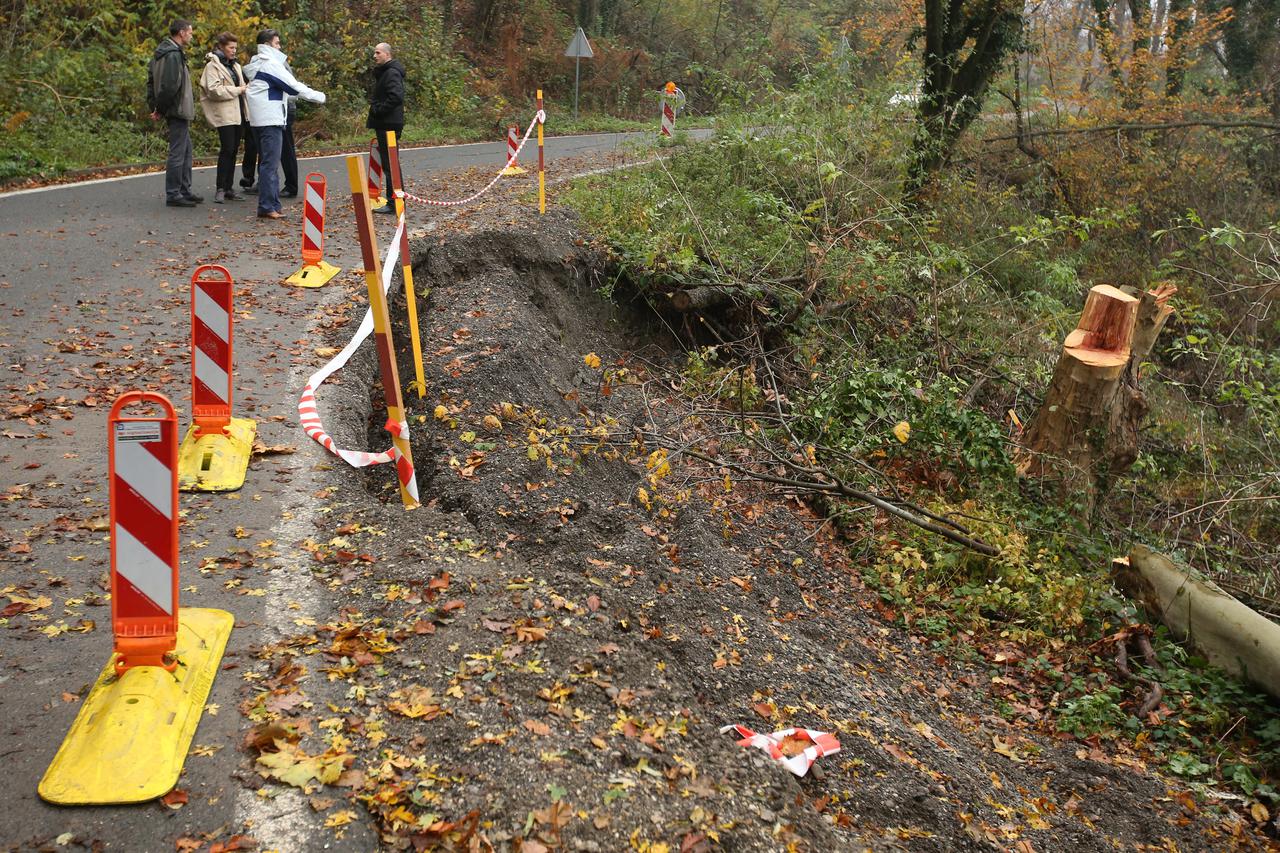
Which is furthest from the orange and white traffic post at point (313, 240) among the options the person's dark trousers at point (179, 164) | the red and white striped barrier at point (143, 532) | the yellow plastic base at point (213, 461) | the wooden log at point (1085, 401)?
the wooden log at point (1085, 401)

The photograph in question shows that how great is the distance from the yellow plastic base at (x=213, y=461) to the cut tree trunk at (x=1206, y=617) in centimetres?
610

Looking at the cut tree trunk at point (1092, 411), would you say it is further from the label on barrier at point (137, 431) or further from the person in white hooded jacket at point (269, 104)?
the person in white hooded jacket at point (269, 104)

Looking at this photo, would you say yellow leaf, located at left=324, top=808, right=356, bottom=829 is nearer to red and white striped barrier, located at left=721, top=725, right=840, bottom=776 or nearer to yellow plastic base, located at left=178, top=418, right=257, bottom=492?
red and white striped barrier, located at left=721, top=725, right=840, bottom=776

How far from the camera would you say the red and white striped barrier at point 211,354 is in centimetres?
548

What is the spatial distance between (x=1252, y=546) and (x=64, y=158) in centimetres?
1576

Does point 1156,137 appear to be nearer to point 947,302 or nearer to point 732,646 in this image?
point 947,302

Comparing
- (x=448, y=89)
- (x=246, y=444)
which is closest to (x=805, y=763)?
(x=246, y=444)

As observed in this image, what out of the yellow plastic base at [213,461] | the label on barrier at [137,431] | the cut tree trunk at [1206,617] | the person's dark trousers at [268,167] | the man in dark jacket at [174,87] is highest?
the man in dark jacket at [174,87]

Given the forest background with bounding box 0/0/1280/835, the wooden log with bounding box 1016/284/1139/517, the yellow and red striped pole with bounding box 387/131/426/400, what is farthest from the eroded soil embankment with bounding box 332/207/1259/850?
the wooden log with bounding box 1016/284/1139/517

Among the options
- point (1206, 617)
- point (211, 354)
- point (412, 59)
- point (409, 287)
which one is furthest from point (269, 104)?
point (412, 59)

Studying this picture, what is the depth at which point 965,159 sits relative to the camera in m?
17.1

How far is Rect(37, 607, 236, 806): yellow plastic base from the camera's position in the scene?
3172mm

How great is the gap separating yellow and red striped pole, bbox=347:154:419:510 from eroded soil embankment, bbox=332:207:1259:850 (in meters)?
0.25

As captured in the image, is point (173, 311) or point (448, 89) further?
point (448, 89)
